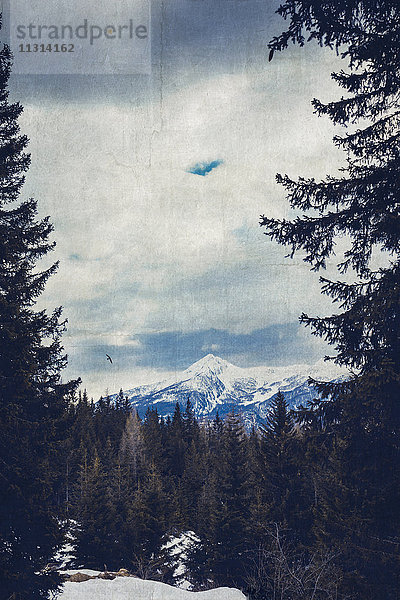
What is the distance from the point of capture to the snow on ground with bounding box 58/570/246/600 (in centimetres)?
1378

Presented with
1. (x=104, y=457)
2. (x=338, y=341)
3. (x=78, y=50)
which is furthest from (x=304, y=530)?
(x=104, y=457)

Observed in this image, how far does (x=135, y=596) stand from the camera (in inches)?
574

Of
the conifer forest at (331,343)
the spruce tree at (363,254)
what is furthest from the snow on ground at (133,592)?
the spruce tree at (363,254)

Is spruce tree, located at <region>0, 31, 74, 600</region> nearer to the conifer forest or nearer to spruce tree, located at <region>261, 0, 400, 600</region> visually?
the conifer forest

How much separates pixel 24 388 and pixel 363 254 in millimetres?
7403

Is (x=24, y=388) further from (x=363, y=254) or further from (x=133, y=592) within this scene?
(x=133, y=592)

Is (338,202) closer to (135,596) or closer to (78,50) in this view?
(78,50)

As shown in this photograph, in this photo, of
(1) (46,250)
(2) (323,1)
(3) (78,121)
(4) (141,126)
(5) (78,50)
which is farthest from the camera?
(1) (46,250)

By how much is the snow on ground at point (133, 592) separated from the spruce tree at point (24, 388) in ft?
9.73

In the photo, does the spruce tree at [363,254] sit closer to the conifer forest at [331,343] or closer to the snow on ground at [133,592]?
the conifer forest at [331,343]

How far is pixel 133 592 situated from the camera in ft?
49.6

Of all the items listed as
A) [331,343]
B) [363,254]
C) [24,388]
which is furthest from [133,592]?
[363,254]

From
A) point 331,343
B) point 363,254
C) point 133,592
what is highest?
point 363,254

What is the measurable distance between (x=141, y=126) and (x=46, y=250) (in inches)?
171
